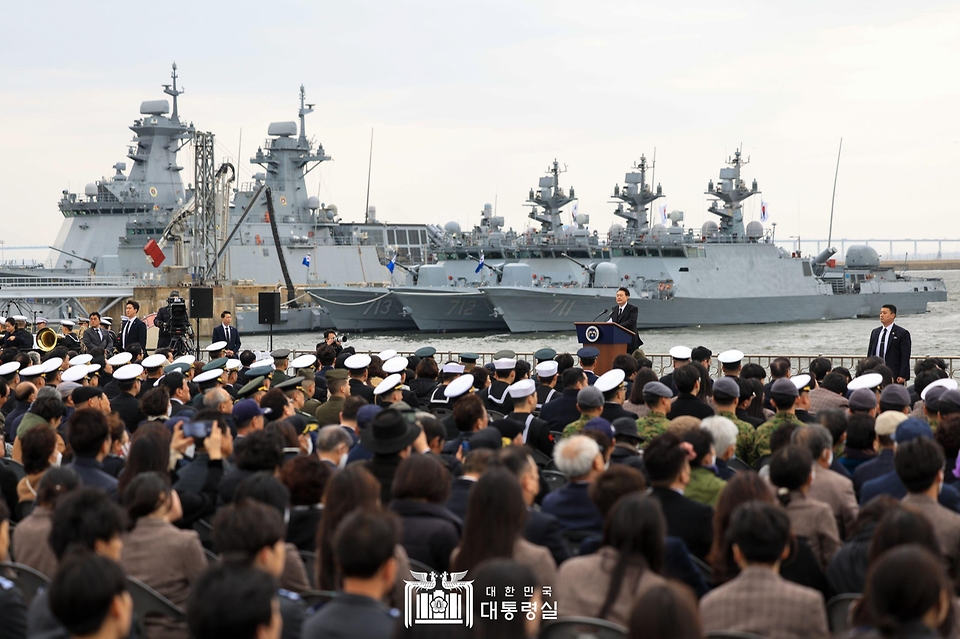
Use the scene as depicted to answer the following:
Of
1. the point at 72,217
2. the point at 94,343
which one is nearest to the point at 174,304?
the point at 94,343

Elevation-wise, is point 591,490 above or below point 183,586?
above

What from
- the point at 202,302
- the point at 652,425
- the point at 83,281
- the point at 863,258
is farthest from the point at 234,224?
the point at 652,425

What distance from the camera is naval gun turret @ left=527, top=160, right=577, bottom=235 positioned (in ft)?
168

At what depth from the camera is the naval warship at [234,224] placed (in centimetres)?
5788

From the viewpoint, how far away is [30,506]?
549cm

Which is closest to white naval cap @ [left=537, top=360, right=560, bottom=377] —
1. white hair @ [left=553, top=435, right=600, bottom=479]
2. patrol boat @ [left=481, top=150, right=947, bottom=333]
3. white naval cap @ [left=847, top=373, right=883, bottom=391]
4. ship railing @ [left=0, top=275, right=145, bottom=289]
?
white naval cap @ [left=847, top=373, right=883, bottom=391]

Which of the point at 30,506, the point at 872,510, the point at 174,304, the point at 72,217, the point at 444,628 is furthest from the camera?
the point at 72,217

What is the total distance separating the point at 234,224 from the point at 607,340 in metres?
49.1

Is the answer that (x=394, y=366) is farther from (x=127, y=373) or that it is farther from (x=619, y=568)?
(x=619, y=568)

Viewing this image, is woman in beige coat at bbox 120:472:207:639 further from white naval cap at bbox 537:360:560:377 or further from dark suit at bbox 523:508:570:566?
white naval cap at bbox 537:360:560:377

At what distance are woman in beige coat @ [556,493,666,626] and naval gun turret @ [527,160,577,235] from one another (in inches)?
1870

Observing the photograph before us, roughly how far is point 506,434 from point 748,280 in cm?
4315

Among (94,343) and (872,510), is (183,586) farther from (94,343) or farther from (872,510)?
(94,343)

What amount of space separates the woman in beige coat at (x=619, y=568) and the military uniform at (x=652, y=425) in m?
3.31
